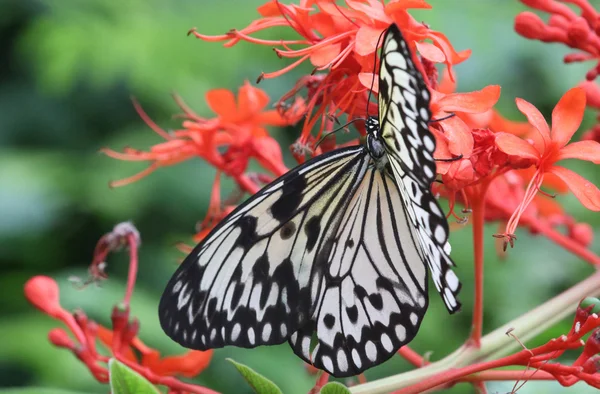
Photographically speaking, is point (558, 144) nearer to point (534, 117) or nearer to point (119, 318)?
point (534, 117)

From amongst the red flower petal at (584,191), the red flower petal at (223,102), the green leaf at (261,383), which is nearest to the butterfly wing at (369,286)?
the green leaf at (261,383)

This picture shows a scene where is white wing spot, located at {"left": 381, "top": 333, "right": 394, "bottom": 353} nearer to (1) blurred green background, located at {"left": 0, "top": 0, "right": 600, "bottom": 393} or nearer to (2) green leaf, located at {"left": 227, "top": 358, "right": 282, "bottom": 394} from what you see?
(2) green leaf, located at {"left": 227, "top": 358, "right": 282, "bottom": 394}

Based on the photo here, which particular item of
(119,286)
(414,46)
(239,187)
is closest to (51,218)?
(119,286)

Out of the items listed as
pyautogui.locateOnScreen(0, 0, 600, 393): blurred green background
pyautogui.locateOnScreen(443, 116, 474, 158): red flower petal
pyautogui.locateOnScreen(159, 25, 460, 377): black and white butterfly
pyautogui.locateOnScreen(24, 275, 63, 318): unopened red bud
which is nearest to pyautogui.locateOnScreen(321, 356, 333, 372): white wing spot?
pyautogui.locateOnScreen(159, 25, 460, 377): black and white butterfly

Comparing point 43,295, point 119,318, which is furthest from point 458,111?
point 43,295

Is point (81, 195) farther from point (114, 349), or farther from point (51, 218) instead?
point (114, 349)

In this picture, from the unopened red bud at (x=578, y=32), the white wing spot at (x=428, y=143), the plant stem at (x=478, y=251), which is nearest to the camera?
the white wing spot at (x=428, y=143)

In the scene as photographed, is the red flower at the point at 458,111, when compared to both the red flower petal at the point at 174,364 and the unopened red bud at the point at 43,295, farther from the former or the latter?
the unopened red bud at the point at 43,295
